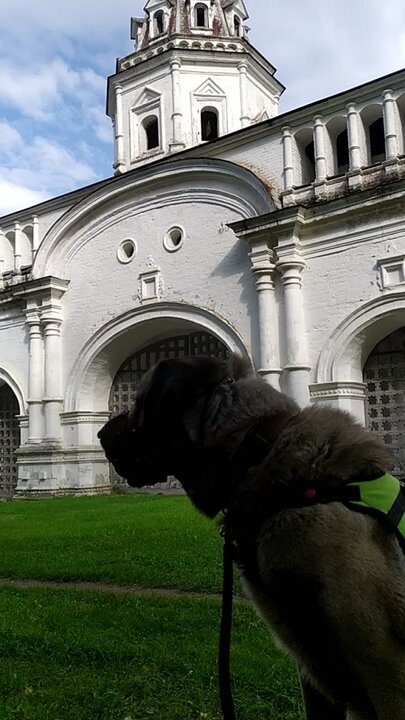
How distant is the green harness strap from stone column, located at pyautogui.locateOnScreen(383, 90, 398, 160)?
12.3 m

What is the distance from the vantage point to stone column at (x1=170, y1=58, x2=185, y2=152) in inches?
760

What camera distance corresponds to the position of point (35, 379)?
17.4m

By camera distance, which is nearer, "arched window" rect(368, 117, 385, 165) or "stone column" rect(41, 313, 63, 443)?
"arched window" rect(368, 117, 385, 165)

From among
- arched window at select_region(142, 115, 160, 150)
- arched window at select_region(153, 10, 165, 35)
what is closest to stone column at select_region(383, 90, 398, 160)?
arched window at select_region(142, 115, 160, 150)

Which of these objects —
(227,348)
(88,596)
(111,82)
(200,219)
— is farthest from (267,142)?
(88,596)

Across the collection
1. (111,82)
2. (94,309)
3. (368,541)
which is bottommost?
(368,541)

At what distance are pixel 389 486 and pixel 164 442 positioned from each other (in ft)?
2.49

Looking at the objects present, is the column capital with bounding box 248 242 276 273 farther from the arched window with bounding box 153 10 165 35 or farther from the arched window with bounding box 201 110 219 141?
the arched window with bounding box 153 10 165 35

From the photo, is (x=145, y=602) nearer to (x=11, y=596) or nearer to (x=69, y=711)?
(x=11, y=596)

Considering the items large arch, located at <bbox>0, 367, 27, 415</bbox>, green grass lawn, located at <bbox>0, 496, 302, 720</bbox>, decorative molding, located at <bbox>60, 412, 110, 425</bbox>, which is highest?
large arch, located at <bbox>0, 367, 27, 415</bbox>

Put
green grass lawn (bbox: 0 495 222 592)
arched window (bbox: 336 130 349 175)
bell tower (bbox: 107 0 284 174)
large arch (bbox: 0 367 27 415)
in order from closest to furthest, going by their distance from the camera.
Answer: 1. green grass lawn (bbox: 0 495 222 592)
2. arched window (bbox: 336 130 349 175)
3. large arch (bbox: 0 367 27 415)
4. bell tower (bbox: 107 0 284 174)

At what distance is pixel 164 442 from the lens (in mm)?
2227

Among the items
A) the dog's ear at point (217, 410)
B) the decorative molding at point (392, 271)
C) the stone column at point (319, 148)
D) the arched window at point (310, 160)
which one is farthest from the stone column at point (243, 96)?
the dog's ear at point (217, 410)

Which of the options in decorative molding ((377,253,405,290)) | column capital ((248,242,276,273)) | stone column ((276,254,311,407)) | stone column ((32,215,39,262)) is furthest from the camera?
stone column ((32,215,39,262))
